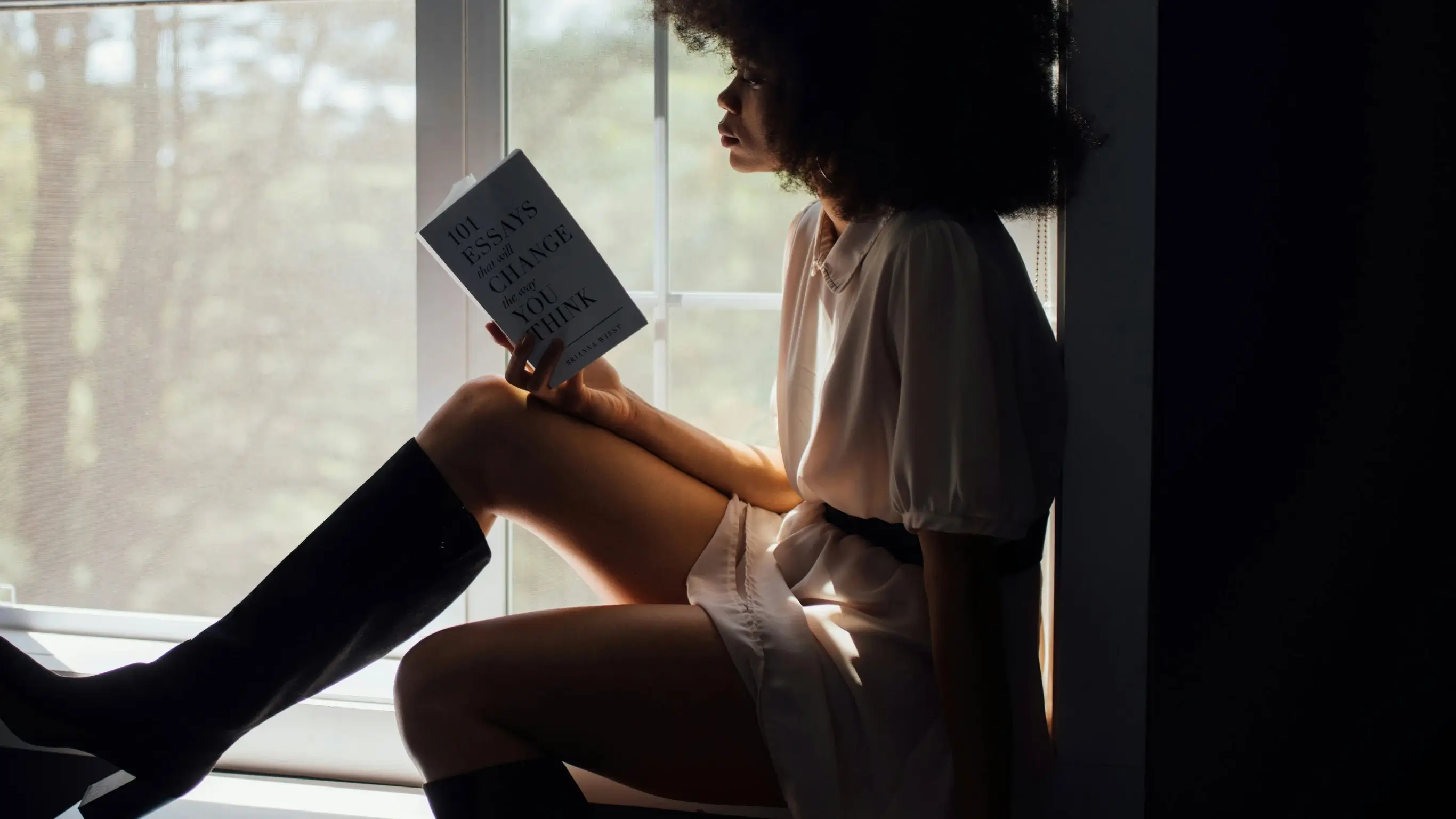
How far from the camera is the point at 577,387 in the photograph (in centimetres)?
99

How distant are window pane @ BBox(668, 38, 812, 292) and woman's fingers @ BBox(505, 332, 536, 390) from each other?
13.2 inches

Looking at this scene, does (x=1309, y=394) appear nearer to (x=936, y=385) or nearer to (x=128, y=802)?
(x=936, y=385)

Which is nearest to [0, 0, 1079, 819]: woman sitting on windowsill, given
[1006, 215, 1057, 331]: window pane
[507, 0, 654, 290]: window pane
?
[1006, 215, 1057, 331]: window pane

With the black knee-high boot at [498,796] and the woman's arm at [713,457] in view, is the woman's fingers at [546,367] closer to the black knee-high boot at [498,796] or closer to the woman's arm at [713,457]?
the woman's arm at [713,457]

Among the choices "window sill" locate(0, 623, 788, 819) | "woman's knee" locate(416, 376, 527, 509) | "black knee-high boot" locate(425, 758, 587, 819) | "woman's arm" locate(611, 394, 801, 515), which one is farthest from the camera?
"window sill" locate(0, 623, 788, 819)

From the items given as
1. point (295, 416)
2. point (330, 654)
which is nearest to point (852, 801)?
point (330, 654)

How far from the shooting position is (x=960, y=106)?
89cm

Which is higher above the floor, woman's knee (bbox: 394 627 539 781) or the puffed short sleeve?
the puffed short sleeve

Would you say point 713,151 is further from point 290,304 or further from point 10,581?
point 10,581

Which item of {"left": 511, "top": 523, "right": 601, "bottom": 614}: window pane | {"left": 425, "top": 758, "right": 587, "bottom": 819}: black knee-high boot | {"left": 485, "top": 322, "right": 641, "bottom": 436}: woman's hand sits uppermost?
{"left": 485, "top": 322, "right": 641, "bottom": 436}: woman's hand

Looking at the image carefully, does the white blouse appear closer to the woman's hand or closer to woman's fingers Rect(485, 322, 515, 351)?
the woman's hand

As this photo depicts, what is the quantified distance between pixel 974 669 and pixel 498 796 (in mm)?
398

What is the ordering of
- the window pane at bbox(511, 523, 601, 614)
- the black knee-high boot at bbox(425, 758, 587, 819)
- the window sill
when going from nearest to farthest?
the black knee-high boot at bbox(425, 758, 587, 819) < the window sill < the window pane at bbox(511, 523, 601, 614)

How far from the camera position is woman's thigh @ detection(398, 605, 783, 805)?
2.66 ft
